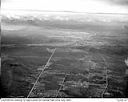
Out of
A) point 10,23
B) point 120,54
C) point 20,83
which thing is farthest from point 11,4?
point 120,54

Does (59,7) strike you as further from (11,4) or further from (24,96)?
(24,96)

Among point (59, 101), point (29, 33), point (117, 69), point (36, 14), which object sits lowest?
point (59, 101)

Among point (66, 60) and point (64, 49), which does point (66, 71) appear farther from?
point (64, 49)

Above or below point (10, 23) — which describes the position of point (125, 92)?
below

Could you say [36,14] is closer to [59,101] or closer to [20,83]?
[20,83]

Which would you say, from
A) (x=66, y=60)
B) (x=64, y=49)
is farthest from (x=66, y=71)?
(x=64, y=49)
